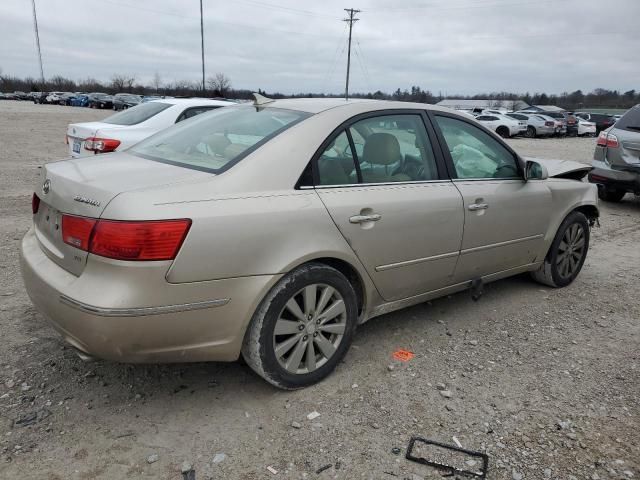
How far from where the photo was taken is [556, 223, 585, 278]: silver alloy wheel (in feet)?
15.5

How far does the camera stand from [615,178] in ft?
26.8

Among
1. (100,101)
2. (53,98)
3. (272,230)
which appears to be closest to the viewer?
(272,230)

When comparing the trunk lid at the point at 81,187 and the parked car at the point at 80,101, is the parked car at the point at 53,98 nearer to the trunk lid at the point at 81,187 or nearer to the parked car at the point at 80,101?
the parked car at the point at 80,101

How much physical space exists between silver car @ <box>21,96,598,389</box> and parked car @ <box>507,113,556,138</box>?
94.4 feet

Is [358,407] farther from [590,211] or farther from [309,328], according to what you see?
[590,211]

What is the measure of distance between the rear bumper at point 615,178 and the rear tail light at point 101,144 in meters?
6.92

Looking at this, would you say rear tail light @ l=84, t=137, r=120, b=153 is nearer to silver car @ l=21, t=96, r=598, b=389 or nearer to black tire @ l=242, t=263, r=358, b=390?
silver car @ l=21, t=96, r=598, b=389

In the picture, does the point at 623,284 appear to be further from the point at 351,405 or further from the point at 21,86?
the point at 21,86

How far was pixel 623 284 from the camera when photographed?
16.6 feet

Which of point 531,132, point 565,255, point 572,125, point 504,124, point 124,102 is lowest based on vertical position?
point 124,102

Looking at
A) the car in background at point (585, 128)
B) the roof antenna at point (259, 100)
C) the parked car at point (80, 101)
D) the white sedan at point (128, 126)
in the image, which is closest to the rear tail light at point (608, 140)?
the white sedan at point (128, 126)

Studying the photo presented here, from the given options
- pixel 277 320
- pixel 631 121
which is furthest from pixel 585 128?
pixel 277 320

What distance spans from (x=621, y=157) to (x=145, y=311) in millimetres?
7941

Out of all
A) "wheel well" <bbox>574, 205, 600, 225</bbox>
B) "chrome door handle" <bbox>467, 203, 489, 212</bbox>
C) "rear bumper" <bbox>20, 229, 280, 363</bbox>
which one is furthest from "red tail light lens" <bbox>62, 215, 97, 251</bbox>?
"wheel well" <bbox>574, 205, 600, 225</bbox>
